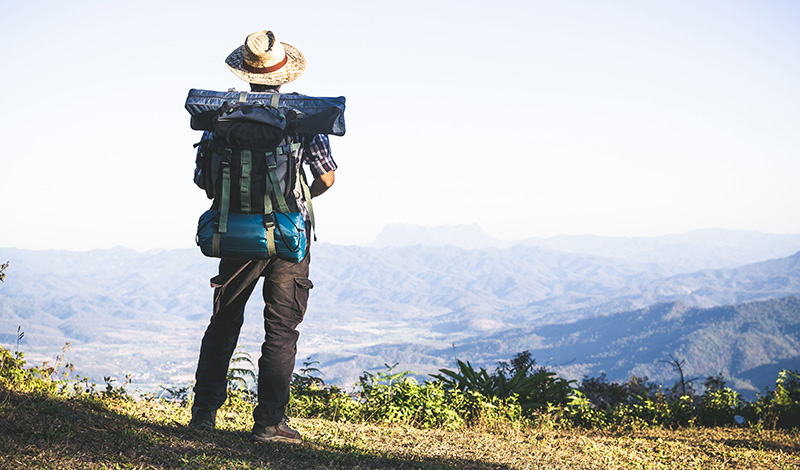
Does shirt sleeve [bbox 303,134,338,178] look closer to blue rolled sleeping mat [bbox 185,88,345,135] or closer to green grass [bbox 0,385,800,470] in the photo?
blue rolled sleeping mat [bbox 185,88,345,135]

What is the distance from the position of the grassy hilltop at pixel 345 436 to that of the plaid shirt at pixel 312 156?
1.49 meters

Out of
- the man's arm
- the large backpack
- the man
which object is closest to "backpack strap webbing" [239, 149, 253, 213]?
the large backpack

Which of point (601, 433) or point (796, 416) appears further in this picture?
point (796, 416)

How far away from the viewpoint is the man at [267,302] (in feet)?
12.2

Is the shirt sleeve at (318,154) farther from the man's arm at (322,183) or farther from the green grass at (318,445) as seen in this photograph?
the green grass at (318,445)

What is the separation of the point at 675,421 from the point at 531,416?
184cm

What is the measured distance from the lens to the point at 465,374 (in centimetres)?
735

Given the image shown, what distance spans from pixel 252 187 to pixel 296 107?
558mm

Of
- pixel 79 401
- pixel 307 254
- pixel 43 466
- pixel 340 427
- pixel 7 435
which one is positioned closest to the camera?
pixel 43 466

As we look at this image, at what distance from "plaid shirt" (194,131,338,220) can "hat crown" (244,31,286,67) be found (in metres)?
0.54

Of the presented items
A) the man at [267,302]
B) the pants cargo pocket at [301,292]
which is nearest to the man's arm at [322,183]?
the man at [267,302]

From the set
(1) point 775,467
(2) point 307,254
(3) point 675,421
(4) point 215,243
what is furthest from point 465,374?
(4) point 215,243

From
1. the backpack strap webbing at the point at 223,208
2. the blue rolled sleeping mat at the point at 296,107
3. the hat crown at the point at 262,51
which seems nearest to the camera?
the backpack strap webbing at the point at 223,208

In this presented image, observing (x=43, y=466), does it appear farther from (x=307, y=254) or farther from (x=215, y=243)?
(x=307, y=254)
